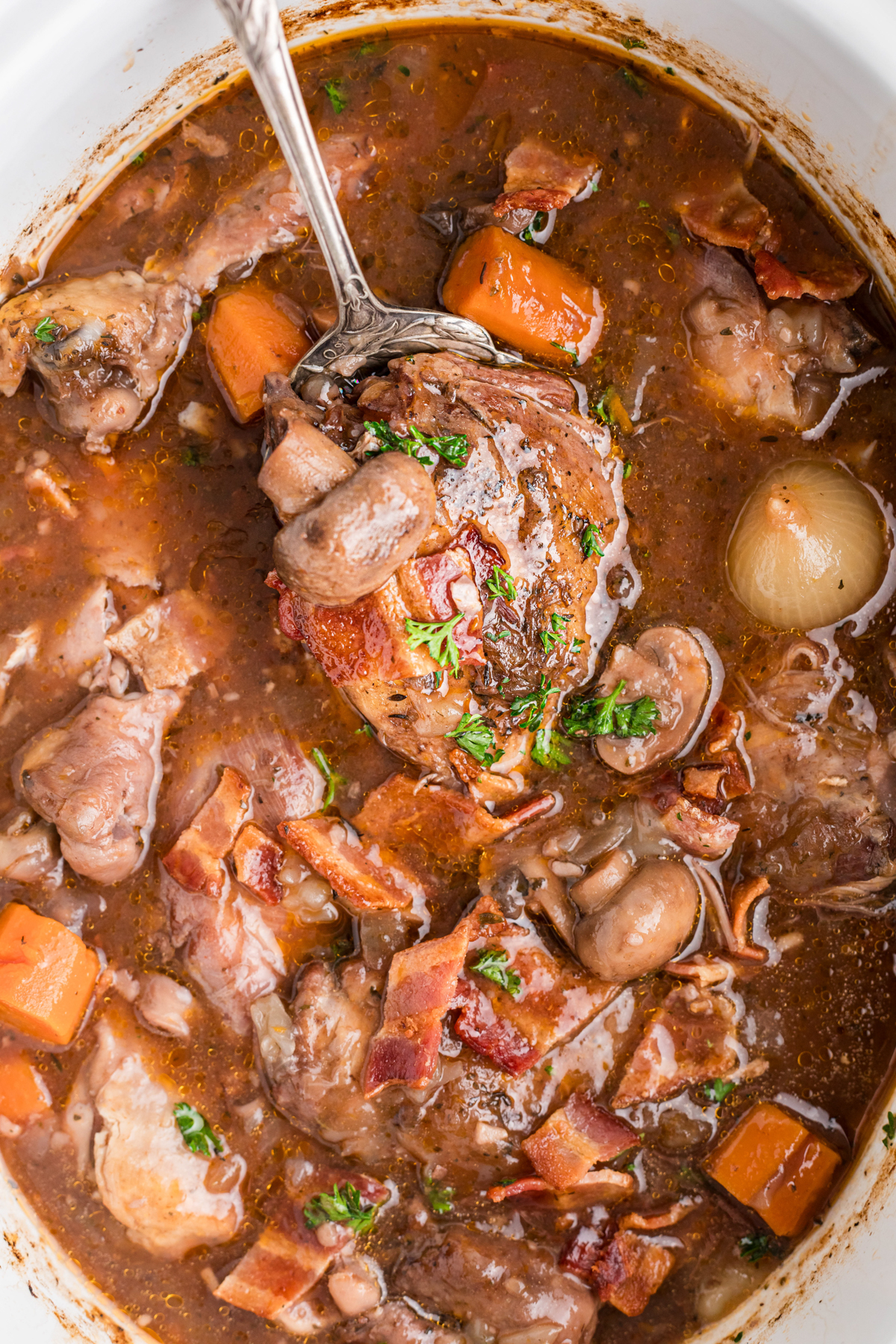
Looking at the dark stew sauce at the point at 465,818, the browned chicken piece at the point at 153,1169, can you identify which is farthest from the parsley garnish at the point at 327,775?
the browned chicken piece at the point at 153,1169

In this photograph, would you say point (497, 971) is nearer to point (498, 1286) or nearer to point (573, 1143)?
point (573, 1143)

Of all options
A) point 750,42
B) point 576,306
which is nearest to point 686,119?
point 750,42

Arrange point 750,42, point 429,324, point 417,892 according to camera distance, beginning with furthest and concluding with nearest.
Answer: point 417,892 < point 429,324 < point 750,42

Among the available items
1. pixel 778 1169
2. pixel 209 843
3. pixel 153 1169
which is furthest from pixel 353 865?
pixel 778 1169

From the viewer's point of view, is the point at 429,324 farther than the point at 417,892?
No

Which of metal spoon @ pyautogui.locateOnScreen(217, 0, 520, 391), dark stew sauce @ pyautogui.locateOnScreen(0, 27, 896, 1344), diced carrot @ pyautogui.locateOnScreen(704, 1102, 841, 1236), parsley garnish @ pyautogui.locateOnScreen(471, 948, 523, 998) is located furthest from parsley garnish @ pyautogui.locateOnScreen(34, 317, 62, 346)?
diced carrot @ pyautogui.locateOnScreen(704, 1102, 841, 1236)

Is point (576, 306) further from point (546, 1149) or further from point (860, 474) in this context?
point (546, 1149)

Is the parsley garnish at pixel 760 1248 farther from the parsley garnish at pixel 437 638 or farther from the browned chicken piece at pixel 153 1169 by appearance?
the parsley garnish at pixel 437 638
